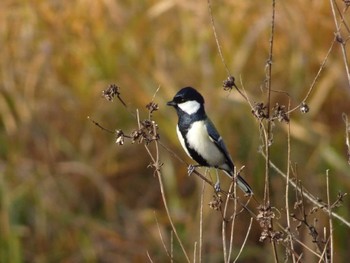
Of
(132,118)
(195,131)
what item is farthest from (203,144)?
(132,118)

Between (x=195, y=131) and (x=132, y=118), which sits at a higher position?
(x=132, y=118)

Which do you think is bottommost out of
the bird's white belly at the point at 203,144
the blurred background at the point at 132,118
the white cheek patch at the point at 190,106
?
the bird's white belly at the point at 203,144

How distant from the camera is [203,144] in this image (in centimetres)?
314

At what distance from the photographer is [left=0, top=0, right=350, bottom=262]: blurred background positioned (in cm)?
520

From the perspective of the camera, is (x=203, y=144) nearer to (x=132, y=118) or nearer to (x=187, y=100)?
(x=187, y=100)

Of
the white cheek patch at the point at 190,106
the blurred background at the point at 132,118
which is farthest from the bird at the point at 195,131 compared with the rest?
the blurred background at the point at 132,118

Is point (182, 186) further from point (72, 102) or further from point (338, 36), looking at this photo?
point (338, 36)

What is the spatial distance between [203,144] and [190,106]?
0.41 feet

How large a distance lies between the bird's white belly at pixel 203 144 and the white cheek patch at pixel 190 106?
0.04 metres

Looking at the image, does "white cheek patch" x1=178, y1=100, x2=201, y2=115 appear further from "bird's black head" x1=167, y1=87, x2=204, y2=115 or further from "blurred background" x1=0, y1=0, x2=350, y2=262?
"blurred background" x1=0, y1=0, x2=350, y2=262

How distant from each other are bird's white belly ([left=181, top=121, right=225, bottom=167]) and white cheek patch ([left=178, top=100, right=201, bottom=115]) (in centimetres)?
4

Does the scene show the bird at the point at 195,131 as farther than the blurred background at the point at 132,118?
No

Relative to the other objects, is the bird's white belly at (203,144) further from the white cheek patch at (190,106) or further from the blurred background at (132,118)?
the blurred background at (132,118)

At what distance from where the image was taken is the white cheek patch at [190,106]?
3.15 meters
